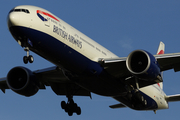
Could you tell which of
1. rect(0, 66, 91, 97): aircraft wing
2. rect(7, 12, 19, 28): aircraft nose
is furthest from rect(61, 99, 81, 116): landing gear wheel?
rect(7, 12, 19, 28): aircraft nose

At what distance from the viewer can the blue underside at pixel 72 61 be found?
23.5 m

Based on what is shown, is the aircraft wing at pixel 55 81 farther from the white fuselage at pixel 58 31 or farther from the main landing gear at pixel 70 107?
the white fuselage at pixel 58 31

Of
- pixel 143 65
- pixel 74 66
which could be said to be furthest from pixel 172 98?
pixel 74 66

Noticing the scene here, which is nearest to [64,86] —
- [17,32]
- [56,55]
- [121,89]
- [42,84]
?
[42,84]

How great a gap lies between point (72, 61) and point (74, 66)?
0.52 m

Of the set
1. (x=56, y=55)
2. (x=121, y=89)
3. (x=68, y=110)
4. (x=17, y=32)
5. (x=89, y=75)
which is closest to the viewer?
(x=17, y=32)

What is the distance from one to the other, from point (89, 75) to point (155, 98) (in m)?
9.95

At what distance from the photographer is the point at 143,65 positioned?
2592 cm

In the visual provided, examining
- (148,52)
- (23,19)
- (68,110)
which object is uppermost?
(23,19)

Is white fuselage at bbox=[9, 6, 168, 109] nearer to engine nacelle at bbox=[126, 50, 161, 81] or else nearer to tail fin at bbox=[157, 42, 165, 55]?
engine nacelle at bbox=[126, 50, 161, 81]

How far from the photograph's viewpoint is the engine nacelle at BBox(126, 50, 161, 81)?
2488cm

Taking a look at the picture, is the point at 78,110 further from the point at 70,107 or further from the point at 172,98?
the point at 172,98

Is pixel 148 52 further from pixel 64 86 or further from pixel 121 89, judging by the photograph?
pixel 64 86

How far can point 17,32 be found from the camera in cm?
2300
